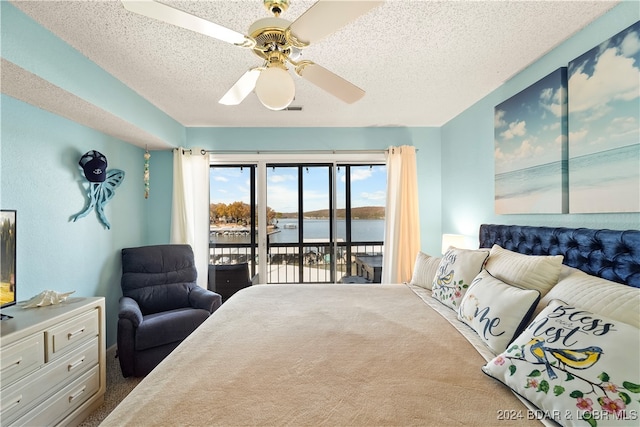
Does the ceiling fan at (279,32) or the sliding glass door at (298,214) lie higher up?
the ceiling fan at (279,32)

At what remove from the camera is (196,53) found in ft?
6.40

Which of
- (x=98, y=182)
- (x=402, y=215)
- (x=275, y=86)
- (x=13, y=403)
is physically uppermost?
(x=275, y=86)

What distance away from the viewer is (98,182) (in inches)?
98.2

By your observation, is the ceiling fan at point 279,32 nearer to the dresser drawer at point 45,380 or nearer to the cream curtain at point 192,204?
the dresser drawer at point 45,380

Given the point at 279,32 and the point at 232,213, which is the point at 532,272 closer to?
the point at 279,32

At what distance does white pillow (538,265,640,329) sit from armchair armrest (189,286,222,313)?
2564mm

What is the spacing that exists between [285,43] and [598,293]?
1721mm

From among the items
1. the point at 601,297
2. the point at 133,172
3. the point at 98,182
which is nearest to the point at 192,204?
the point at 133,172

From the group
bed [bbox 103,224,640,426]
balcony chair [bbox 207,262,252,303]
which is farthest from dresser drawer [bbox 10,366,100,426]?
balcony chair [bbox 207,262,252,303]

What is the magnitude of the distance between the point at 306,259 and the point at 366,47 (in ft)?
9.35

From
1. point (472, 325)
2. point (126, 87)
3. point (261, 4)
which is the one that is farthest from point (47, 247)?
point (472, 325)

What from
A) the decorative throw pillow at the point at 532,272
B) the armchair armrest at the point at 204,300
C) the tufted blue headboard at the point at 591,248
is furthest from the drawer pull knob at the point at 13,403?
the tufted blue headboard at the point at 591,248

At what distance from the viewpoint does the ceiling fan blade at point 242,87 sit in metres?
1.52

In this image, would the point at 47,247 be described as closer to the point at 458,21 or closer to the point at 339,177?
the point at 339,177
